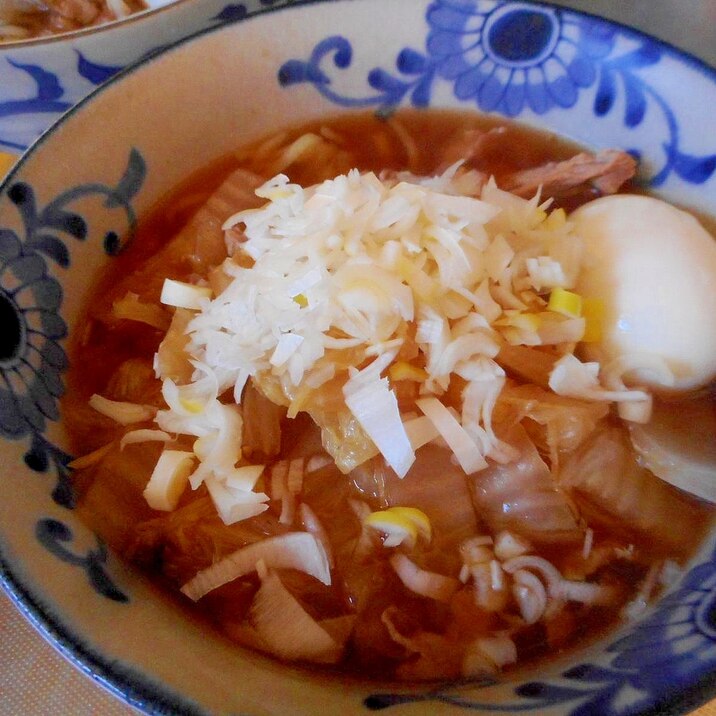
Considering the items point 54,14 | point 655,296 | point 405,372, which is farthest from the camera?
point 54,14

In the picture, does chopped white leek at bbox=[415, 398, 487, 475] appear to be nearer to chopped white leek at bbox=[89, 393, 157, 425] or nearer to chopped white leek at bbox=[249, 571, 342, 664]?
chopped white leek at bbox=[249, 571, 342, 664]

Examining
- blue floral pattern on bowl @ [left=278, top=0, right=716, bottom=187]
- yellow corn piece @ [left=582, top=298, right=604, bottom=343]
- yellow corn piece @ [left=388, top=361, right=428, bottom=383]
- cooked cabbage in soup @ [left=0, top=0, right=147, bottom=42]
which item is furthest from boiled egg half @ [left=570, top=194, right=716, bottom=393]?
cooked cabbage in soup @ [left=0, top=0, right=147, bottom=42]

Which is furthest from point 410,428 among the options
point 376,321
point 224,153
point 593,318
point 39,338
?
point 224,153

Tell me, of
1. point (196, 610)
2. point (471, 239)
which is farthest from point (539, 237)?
point (196, 610)

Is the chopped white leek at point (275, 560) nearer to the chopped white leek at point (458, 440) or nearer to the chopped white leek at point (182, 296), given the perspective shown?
the chopped white leek at point (458, 440)

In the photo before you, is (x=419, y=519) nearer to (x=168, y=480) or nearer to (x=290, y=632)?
(x=290, y=632)

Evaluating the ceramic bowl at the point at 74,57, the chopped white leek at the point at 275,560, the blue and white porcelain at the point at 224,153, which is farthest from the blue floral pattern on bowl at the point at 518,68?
the chopped white leek at the point at 275,560

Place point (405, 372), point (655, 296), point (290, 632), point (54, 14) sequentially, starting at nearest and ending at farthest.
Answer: point (290, 632) → point (405, 372) → point (655, 296) → point (54, 14)
